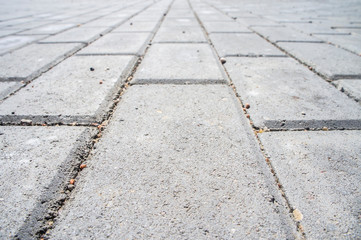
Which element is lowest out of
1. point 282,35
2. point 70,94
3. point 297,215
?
point 297,215

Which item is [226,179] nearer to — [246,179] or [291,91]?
[246,179]

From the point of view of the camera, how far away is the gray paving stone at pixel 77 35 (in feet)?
7.47

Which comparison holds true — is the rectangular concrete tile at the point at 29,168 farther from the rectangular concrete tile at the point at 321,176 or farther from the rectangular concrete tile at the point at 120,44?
the rectangular concrete tile at the point at 120,44

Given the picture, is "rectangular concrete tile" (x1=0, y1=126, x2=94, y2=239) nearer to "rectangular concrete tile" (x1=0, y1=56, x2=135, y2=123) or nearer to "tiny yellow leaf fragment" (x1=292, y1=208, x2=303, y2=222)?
"rectangular concrete tile" (x1=0, y1=56, x2=135, y2=123)

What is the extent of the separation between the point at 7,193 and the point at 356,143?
1171 mm

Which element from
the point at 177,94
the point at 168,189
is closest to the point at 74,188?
the point at 168,189

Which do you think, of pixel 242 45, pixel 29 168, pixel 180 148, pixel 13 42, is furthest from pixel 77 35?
pixel 180 148

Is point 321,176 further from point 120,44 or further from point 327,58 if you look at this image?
point 120,44

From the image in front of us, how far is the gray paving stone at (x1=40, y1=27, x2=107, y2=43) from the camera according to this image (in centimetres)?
228

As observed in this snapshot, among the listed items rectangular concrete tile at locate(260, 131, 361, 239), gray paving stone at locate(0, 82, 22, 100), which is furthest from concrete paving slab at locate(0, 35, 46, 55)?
rectangular concrete tile at locate(260, 131, 361, 239)

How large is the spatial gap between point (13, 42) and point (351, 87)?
→ 2930 millimetres

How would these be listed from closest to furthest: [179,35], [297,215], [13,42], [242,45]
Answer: [297,215] < [242,45] < [13,42] < [179,35]

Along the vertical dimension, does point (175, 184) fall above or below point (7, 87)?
below

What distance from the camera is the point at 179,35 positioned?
2426mm
